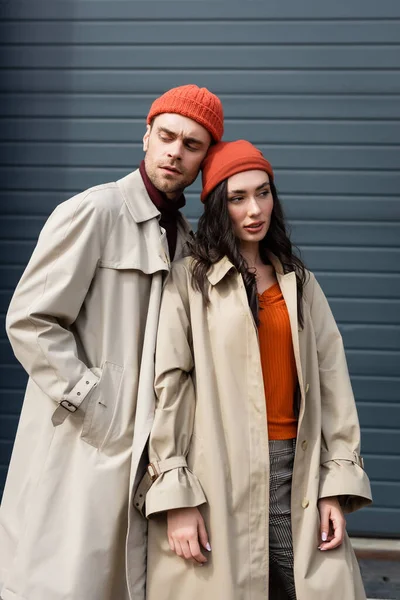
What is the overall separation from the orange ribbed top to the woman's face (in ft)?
0.89

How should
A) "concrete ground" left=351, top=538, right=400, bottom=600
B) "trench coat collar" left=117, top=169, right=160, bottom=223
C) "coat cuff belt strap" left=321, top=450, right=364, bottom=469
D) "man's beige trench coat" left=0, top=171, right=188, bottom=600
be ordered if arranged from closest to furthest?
"man's beige trench coat" left=0, top=171, right=188, bottom=600 < "coat cuff belt strap" left=321, top=450, right=364, bottom=469 < "trench coat collar" left=117, top=169, right=160, bottom=223 < "concrete ground" left=351, top=538, right=400, bottom=600

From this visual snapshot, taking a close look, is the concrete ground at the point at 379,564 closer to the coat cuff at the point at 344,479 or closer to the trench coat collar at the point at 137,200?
the coat cuff at the point at 344,479

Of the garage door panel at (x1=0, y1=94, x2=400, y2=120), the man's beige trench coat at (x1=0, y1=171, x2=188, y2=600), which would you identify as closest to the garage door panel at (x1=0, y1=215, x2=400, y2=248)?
the garage door panel at (x1=0, y1=94, x2=400, y2=120)

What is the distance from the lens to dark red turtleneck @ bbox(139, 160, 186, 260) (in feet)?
9.57

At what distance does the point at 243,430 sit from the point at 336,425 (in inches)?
14.4

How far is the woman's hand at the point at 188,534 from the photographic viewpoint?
8.20 feet

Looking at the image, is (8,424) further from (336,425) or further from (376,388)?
(336,425)

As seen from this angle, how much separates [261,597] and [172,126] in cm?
160

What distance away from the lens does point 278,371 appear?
2.69 meters

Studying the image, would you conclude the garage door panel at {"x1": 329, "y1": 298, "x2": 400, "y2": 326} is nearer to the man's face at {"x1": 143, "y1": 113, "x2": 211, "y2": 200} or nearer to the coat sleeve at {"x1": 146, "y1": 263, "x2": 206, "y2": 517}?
the man's face at {"x1": 143, "y1": 113, "x2": 211, "y2": 200}

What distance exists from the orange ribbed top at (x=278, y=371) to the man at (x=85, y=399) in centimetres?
38

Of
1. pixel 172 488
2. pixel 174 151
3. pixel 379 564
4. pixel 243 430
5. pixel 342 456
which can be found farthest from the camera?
pixel 379 564

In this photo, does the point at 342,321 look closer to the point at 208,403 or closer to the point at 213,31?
the point at 213,31

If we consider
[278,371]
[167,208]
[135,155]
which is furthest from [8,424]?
[278,371]
